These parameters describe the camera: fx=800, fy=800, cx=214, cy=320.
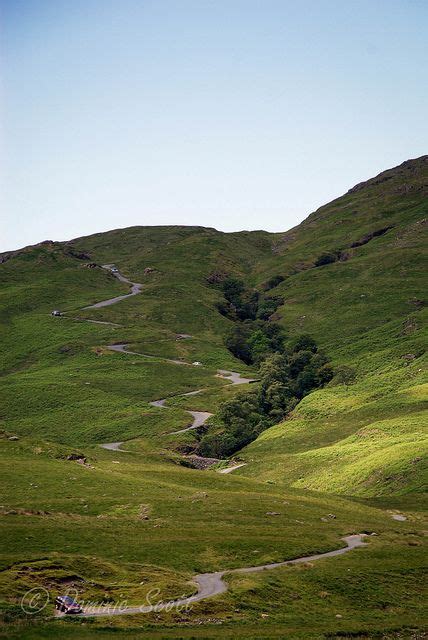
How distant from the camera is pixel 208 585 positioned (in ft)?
207

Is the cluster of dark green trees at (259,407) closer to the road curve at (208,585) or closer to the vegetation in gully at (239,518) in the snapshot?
the vegetation in gully at (239,518)

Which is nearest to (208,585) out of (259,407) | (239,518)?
(239,518)

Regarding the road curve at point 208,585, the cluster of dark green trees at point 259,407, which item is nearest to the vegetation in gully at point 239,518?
the cluster of dark green trees at point 259,407

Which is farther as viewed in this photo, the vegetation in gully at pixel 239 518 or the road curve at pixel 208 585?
the vegetation in gully at pixel 239 518

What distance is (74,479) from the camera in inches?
3807

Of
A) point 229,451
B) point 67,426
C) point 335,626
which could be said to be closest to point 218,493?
point 335,626

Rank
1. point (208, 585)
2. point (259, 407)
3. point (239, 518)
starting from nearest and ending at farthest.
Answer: point (208, 585) < point (239, 518) < point (259, 407)

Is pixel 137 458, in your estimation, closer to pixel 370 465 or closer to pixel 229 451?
pixel 229 451

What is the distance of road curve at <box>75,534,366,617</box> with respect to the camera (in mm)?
55019

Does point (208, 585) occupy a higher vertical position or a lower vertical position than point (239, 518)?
higher

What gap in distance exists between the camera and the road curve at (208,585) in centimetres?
5502

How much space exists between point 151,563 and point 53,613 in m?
15.0

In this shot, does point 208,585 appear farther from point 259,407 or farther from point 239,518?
point 259,407

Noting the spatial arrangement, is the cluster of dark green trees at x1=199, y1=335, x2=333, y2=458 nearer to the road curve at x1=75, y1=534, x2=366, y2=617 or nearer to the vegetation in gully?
the vegetation in gully
